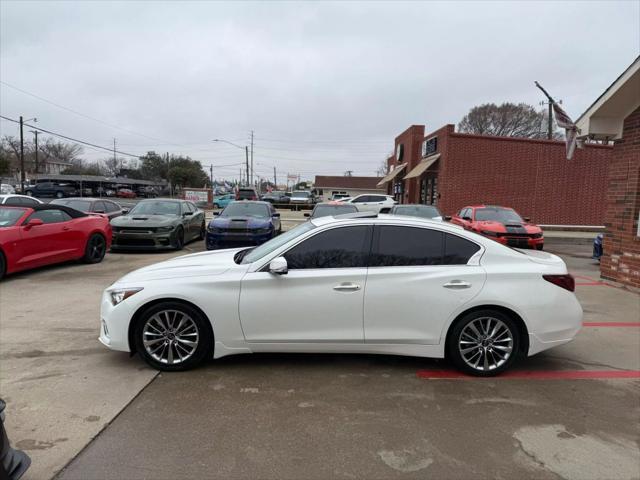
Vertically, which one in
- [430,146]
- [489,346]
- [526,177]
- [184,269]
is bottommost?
[489,346]

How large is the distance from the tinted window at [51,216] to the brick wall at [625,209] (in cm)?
1116

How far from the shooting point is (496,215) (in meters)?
14.2

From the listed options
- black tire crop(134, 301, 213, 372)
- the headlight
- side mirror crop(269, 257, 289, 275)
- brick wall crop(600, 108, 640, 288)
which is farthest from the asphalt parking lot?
brick wall crop(600, 108, 640, 288)

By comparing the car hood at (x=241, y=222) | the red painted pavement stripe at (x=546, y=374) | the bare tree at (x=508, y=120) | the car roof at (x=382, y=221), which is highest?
the bare tree at (x=508, y=120)

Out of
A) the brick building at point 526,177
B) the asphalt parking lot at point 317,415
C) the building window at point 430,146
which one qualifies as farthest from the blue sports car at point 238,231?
the building window at point 430,146

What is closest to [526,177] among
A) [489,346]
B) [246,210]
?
[246,210]

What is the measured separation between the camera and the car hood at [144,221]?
38.7 feet

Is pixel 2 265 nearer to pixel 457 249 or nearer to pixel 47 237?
pixel 47 237

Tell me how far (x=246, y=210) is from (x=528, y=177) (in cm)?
1805

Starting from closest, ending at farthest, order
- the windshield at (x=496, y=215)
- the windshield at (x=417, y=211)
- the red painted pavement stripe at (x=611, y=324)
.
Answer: the red painted pavement stripe at (x=611, y=324)
the windshield at (x=417, y=211)
the windshield at (x=496, y=215)

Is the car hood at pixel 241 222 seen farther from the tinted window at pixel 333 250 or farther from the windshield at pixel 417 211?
the tinted window at pixel 333 250

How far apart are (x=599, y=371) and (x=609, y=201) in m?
5.59

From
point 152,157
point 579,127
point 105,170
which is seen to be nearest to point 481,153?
point 579,127

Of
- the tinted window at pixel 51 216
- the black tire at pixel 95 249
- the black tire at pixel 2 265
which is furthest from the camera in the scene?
the black tire at pixel 95 249
